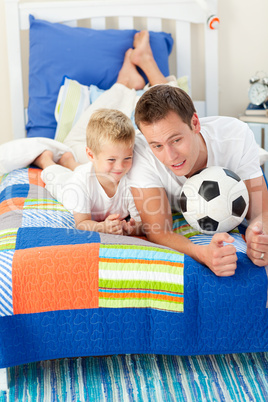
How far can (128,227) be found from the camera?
1466 mm

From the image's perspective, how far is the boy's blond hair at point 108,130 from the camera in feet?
4.76

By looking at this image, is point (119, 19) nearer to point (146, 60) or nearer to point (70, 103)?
point (146, 60)

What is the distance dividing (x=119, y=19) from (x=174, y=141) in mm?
1623

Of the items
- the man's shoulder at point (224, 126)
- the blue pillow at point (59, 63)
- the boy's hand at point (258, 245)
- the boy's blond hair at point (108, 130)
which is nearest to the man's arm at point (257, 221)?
the boy's hand at point (258, 245)

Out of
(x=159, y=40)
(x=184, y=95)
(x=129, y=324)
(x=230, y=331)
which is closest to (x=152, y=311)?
(x=129, y=324)

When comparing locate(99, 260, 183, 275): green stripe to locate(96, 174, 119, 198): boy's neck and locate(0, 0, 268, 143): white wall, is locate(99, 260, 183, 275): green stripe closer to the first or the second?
locate(96, 174, 119, 198): boy's neck

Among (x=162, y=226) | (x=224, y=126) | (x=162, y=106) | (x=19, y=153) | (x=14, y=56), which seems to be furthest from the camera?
(x=14, y=56)

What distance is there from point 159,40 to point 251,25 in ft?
2.04

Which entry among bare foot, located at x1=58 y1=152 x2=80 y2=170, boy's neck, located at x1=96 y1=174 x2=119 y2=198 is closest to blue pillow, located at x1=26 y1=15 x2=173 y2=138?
bare foot, located at x1=58 y1=152 x2=80 y2=170

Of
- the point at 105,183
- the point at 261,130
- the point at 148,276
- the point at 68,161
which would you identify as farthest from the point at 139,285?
the point at 261,130

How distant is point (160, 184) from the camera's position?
4.70 feet

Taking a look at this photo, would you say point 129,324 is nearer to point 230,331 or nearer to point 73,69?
point 230,331

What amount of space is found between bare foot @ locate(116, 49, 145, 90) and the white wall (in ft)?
2.14

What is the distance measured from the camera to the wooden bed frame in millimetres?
→ 2607
